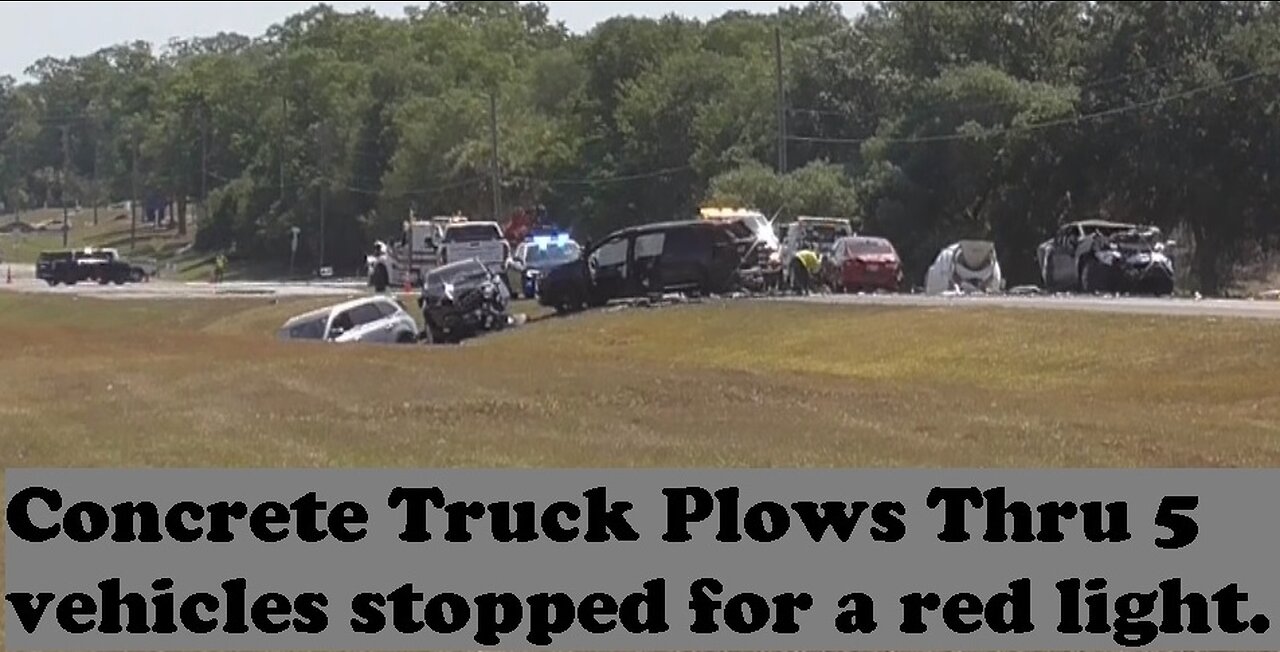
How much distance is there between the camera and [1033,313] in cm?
Answer: 3784

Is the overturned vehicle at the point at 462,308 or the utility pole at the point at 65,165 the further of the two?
the utility pole at the point at 65,165

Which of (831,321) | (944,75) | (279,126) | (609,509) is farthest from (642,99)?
(609,509)

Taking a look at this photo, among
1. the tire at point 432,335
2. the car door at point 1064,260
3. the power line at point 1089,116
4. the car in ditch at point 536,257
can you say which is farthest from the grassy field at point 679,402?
the power line at point 1089,116

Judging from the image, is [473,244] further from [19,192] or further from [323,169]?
[19,192]

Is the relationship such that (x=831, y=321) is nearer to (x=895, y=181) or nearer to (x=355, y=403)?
(x=355, y=403)

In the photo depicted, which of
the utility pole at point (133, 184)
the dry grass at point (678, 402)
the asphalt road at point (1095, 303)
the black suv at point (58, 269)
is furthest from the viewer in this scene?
the utility pole at point (133, 184)

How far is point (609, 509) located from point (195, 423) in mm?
10628

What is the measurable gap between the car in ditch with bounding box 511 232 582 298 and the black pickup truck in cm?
4336

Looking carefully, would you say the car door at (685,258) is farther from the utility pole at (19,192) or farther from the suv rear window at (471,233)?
the utility pole at (19,192)

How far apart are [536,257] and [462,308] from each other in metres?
11.1

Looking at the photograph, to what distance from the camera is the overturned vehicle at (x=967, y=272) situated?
53.0 metres

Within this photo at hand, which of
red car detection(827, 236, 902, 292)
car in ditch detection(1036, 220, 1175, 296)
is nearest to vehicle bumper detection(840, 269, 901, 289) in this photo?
red car detection(827, 236, 902, 292)

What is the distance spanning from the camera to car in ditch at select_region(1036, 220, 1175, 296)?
49.4 meters

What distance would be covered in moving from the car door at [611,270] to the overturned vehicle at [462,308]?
242cm
